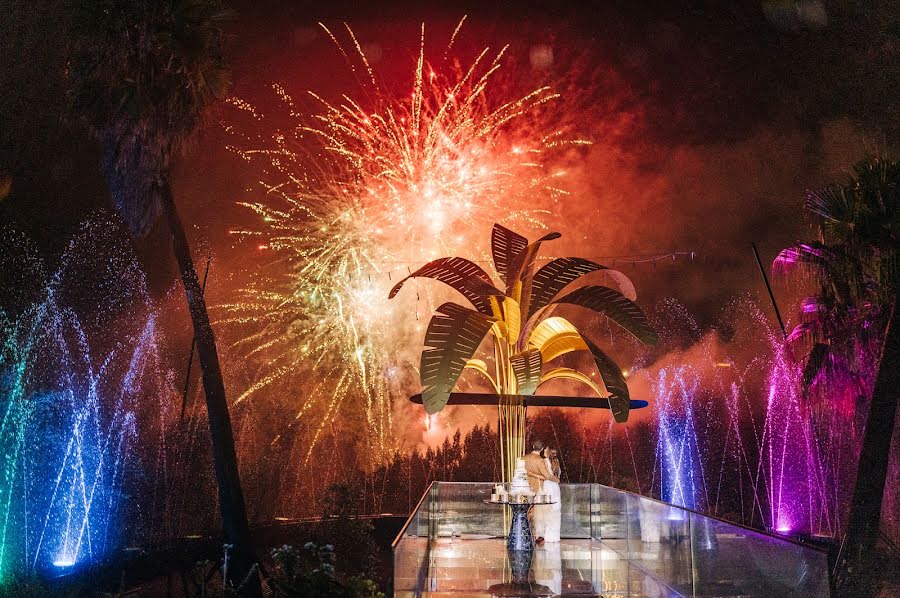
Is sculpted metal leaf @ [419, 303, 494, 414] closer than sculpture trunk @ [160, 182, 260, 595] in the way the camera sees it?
Yes

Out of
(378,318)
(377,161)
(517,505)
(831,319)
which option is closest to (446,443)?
(378,318)

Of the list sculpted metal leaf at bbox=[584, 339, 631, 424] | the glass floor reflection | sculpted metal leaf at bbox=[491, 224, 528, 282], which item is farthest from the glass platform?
sculpted metal leaf at bbox=[491, 224, 528, 282]

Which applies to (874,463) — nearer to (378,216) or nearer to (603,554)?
(603,554)

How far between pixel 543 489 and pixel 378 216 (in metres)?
12.6

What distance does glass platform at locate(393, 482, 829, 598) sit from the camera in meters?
5.05

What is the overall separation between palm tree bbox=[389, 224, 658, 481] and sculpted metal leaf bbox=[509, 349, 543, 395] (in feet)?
0.05

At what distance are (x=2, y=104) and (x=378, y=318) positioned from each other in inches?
549

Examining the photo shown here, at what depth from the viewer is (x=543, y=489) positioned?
441 inches

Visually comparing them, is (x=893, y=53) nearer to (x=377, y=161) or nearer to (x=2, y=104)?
(x=377, y=161)

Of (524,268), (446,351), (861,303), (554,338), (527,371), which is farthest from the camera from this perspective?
(861,303)

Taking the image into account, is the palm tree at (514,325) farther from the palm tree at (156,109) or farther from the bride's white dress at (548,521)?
the palm tree at (156,109)

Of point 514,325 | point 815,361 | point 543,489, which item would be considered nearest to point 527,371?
point 514,325

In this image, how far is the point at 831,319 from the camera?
1518cm

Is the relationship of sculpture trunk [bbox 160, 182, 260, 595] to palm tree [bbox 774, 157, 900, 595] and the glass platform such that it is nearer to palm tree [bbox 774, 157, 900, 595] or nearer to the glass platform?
the glass platform
